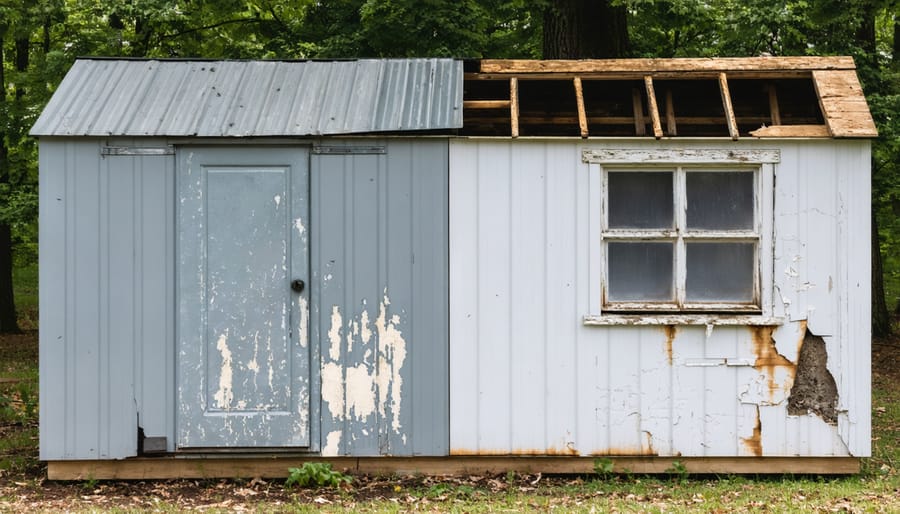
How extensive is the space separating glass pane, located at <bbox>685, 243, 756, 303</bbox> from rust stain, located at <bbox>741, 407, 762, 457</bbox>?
90 cm

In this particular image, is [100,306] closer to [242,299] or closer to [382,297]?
[242,299]

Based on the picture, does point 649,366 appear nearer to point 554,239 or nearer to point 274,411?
point 554,239

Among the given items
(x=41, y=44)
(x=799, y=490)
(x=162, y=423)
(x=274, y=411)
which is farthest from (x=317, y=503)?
(x=41, y=44)

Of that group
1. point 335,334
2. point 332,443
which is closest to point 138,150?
point 335,334

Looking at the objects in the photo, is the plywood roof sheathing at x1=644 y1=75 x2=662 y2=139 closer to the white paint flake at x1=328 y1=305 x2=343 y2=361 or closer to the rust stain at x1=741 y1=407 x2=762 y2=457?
the rust stain at x1=741 y1=407 x2=762 y2=457

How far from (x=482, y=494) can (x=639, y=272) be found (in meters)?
2.07

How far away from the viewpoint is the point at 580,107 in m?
6.66

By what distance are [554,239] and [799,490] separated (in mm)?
2529

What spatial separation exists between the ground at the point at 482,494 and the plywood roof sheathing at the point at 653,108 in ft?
8.51

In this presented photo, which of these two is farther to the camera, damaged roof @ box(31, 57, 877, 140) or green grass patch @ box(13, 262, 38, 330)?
green grass patch @ box(13, 262, 38, 330)

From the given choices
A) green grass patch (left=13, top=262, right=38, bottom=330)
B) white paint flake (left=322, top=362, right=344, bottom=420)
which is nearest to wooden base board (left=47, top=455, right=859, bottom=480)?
white paint flake (left=322, top=362, right=344, bottom=420)

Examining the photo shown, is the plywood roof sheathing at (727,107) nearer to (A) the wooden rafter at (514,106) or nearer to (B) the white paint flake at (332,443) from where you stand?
(A) the wooden rafter at (514,106)

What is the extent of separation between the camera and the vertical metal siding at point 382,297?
641 centimetres

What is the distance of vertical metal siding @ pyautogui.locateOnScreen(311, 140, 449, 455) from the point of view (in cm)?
641
